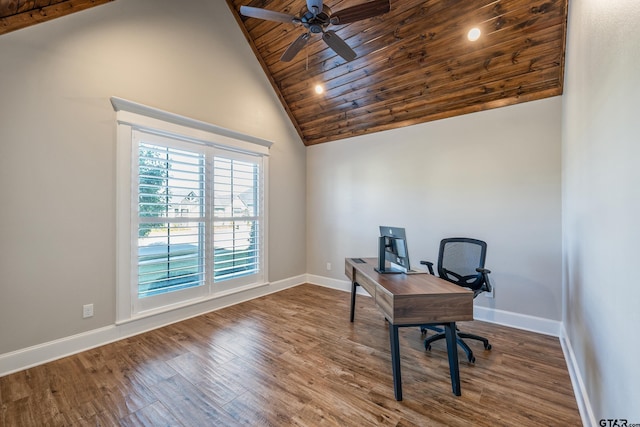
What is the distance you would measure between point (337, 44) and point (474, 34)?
1488 mm

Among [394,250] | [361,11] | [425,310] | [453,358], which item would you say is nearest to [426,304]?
[425,310]

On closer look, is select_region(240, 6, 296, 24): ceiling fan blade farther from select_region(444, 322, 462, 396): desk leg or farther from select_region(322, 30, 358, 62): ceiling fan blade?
select_region(444, 322, 462, 396): desk leg

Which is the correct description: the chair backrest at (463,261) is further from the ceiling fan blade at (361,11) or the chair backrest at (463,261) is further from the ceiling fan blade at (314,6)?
the ceiling fan blade at (314,6)

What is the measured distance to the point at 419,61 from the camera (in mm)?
3234

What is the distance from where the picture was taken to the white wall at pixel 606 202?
Answer: 3.47 ft

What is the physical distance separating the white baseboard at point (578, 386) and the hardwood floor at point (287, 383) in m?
0.06

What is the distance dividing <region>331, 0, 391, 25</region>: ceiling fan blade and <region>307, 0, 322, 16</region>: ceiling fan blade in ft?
0.59

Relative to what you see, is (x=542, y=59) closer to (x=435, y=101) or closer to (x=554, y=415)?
(x=435, y=101)

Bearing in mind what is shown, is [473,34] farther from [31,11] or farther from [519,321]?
[31,11]

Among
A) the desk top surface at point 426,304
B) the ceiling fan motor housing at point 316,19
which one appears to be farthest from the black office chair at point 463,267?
the ceiling fan motor housing at point 316,19

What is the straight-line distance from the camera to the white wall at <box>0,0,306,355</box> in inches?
87.9

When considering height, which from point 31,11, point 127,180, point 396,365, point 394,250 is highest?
point 31,11

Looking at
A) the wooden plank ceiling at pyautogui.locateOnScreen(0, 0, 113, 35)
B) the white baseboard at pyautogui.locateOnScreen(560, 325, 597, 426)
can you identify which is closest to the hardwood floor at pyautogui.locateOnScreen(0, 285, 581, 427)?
the white baseboard at pyautogui.locateOnScreen(560, 325, 597, 426)

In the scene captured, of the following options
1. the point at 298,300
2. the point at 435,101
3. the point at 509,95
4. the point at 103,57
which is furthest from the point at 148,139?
the point at 509,95
